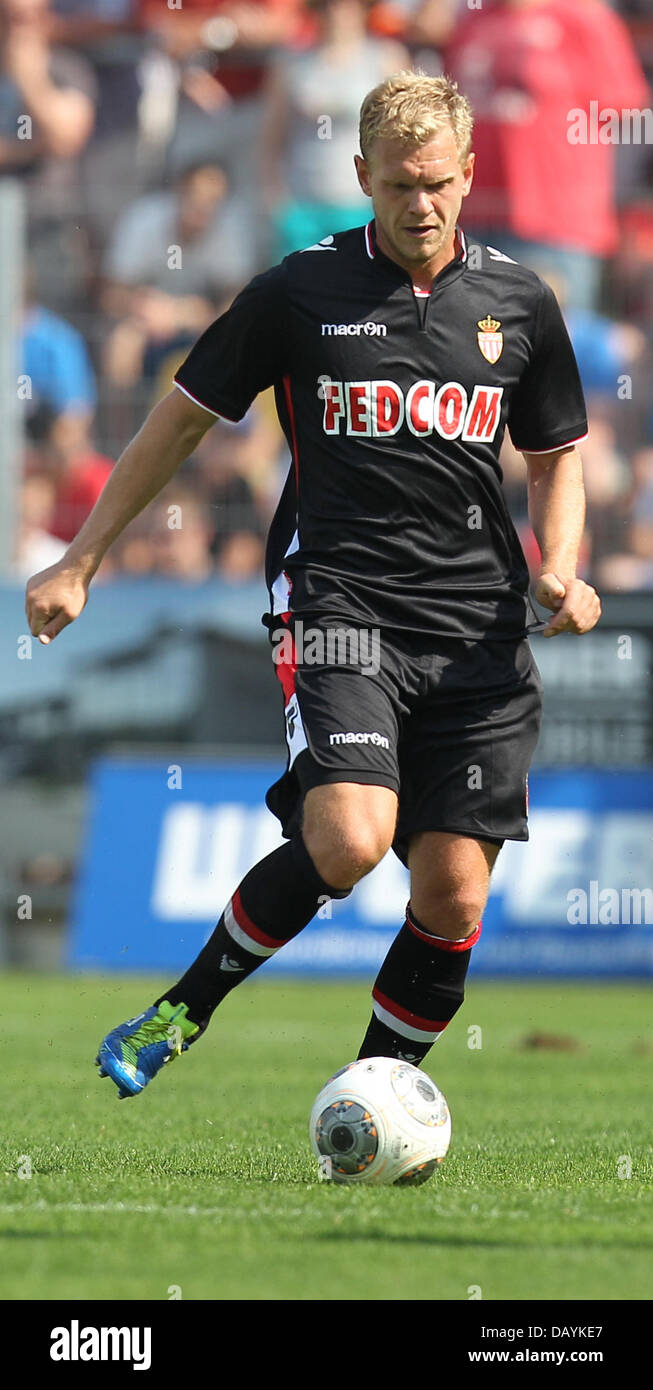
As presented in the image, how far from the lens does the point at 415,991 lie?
4.82 m

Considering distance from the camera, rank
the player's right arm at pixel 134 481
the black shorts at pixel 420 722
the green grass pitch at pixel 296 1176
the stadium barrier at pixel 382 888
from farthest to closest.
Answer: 1. the stadium barrier at pixel 382 888
2. the player's right arm at pixel 134 481
3. the black shorts at pixel 420 722
4. the green grass pitch at pixel 296 1176

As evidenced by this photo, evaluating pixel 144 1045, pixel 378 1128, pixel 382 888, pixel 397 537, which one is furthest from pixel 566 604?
pixel 382 888

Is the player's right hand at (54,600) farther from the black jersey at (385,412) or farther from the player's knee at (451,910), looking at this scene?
the player's knee at (451,910)

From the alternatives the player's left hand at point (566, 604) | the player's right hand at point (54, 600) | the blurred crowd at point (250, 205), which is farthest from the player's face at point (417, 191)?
the blurred crowd at point (250, 205)

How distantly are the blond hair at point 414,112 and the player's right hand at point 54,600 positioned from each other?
1198mm

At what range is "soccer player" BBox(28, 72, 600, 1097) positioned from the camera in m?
4.58

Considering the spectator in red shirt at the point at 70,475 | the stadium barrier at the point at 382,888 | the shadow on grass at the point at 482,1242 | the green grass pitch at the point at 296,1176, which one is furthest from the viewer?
the spectator in red shirt at the point at 70,475

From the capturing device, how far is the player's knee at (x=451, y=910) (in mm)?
4723

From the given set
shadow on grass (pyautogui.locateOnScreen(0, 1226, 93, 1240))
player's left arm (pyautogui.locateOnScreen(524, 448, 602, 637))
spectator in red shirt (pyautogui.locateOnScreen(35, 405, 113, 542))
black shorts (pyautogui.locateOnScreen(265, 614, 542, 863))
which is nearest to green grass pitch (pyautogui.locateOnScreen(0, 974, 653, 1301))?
shadow on grass (pyautogui.locateOnScreen(0, 1226, 93, 1240))

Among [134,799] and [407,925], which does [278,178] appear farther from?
[407,925]

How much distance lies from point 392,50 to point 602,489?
3.20 metres

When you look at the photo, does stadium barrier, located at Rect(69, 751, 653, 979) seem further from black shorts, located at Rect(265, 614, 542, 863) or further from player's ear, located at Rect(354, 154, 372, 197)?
player's ear, located at Rect(354, 154, 372, 197)

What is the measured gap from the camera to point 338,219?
1145 cm
